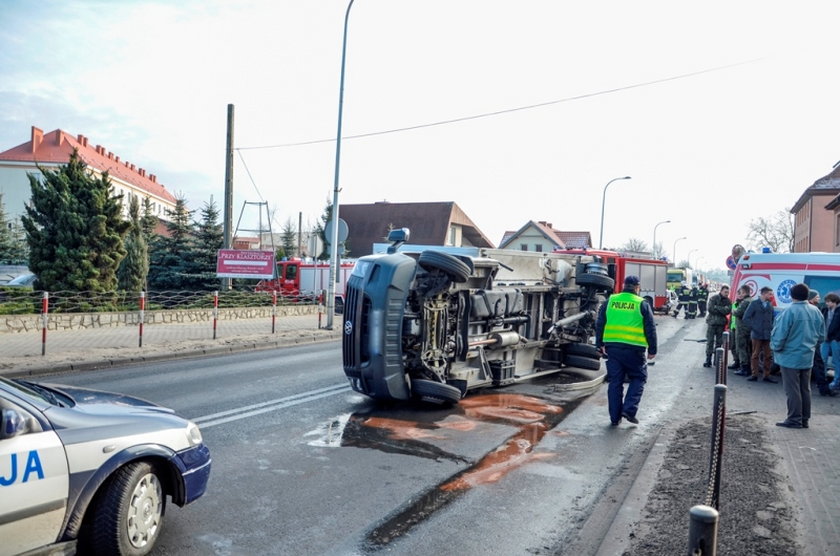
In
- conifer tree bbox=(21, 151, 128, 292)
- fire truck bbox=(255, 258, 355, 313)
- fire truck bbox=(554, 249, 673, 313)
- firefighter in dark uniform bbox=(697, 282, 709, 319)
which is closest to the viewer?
conifer tree bbox=(21, 151, 128, 292)

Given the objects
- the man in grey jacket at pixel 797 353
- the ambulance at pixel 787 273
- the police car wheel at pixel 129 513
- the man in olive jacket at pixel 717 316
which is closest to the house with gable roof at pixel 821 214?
the ambulance at pixel 787 273

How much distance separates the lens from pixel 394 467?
6.34 meters

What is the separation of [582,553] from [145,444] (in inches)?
115

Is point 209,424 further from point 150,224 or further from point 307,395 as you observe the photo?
point 150,224

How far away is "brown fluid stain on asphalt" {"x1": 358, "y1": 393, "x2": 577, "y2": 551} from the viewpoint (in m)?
5.06

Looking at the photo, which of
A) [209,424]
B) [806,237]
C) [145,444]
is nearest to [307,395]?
[209,424]

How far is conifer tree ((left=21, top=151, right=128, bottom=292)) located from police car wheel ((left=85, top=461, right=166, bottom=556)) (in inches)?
688

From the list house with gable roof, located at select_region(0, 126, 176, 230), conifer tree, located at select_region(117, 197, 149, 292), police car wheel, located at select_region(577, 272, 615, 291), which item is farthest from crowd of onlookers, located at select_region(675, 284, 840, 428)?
house with gable roof, located at select_region(0, 126, 176, 230)

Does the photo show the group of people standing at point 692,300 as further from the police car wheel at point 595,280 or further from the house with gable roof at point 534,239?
the house with gable roof at point 534,239

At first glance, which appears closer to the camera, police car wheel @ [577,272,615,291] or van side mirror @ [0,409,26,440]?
van side mirror @ [0,409,26,440]

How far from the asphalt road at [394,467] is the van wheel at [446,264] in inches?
70.7

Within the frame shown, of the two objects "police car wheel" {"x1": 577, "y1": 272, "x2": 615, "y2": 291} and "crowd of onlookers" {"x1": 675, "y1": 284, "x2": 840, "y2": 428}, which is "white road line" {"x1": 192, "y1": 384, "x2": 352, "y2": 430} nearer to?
"police car wheel" {"x1": 577, "y1": 272, "x2": 615, "y2": 291}

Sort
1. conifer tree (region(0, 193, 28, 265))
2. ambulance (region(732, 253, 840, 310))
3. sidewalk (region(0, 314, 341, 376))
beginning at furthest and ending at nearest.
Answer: conifer tree (region(0, 193, 28, 265))
ambulance (region(732, 253, 840, 310))
sidewalk (region(0, 314, 341, 376))

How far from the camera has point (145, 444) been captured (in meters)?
4.17
